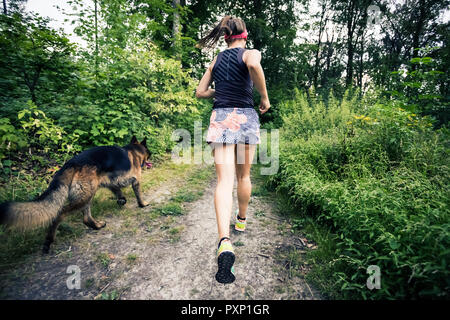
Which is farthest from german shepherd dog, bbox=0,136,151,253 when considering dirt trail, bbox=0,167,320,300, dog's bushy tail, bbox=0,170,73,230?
dirt trail, bbox=0,167,320,300

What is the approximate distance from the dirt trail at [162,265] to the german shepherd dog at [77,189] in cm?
30

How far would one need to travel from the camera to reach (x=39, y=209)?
5.43 ft

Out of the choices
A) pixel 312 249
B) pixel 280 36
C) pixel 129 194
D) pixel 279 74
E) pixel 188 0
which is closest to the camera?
pixel 312 249

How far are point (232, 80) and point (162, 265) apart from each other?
6.01ft

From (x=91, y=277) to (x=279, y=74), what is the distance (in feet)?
48.8

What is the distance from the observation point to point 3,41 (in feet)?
8.06

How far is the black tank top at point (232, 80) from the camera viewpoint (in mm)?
1642

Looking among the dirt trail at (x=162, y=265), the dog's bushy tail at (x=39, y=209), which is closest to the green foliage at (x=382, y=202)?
the dirt trail at (x=162, y=265)

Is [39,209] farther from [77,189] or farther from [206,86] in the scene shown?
[206,86]

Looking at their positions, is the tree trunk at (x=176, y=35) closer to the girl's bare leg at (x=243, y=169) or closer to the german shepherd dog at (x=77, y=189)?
the german shepherd dog at (x=77, y=189)

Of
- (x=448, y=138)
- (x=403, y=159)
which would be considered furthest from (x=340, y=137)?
(x=448, y=138)

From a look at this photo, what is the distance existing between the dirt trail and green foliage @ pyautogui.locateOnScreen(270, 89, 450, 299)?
0.43 meters

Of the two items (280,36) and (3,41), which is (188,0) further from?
(3,41)

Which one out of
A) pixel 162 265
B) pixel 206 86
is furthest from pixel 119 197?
pixel 206 86
